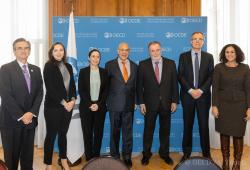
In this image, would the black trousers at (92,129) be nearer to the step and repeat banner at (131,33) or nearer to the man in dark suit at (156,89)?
the man in dark suit at (156,89)

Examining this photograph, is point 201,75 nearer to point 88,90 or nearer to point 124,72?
point 124,72

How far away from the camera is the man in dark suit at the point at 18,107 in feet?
11.0

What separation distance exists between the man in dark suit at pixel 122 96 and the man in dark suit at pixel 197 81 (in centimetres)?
65

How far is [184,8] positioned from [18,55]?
3375 mm

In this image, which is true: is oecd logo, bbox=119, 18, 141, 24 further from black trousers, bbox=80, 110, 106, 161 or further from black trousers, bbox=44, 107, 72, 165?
black trousers, bbox=44, 107, 72, 165

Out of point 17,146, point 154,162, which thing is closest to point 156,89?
point 154,162

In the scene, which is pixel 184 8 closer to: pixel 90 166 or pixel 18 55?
pixel 18 55

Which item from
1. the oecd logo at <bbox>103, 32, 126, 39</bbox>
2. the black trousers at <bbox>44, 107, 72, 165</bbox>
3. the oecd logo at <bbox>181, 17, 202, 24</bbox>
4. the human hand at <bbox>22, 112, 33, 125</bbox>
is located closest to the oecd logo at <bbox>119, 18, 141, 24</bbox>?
the oecd logo at <bbox>103, 32, 126, 39</bbox>

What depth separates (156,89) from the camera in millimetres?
4305

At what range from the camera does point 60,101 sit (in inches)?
149

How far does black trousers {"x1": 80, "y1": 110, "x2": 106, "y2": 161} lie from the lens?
4.20 meters

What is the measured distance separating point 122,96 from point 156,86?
449 millimetres

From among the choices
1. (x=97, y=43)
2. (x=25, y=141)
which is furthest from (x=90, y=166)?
(x=97, y=43)

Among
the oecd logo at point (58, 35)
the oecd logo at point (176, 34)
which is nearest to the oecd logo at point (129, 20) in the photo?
the oecd logo at point (176, 34)
